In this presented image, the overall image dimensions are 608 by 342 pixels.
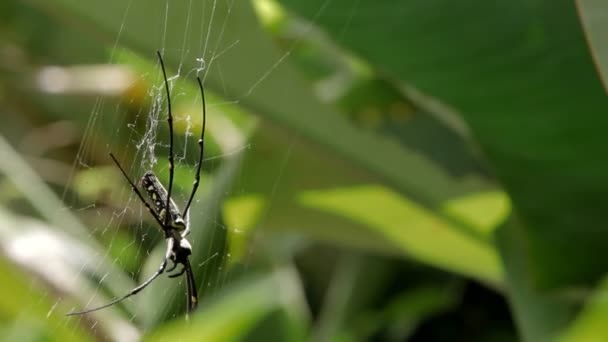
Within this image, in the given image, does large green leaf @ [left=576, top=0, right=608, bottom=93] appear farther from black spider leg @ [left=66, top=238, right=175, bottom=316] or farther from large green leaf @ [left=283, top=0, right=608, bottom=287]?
black spider leg @ [left=66, top=238, right=175, bottom=316]

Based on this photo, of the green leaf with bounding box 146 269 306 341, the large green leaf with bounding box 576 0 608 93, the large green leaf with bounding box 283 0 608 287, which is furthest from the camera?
the green leaf with bounding box 146 269 306 341

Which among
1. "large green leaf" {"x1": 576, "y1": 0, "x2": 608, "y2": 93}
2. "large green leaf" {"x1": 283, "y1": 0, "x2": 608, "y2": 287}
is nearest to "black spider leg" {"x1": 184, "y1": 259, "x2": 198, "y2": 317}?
"large green leaf" {"x1": 283, "y1": 0, "x2": 608, "y2": 287}

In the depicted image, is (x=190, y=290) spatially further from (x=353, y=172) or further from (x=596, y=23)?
(x=596, y=23)

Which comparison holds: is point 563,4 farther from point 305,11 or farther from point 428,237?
point 428,237

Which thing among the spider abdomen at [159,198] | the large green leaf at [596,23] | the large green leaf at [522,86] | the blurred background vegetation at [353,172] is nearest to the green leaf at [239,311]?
the blurred background vegetation at [353,172]

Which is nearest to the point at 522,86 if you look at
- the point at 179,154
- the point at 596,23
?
the point at 596,23

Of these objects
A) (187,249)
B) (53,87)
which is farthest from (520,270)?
(53,87)
